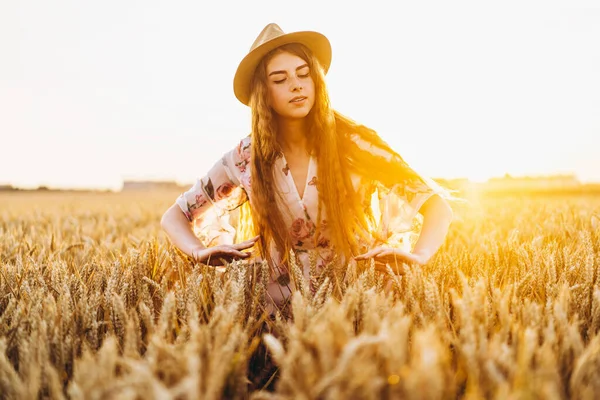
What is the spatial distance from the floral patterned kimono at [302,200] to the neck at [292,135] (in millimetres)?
142

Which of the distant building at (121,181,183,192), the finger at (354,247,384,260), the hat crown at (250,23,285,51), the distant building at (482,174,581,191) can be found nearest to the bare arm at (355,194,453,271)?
the finger at (354,247,384,260)

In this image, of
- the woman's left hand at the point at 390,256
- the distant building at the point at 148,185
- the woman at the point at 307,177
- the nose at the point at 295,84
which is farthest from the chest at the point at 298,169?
the distant building at the point at 148,185

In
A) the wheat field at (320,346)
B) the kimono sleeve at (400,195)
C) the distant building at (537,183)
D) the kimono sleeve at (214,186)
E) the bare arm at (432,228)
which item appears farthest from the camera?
the distant building at (537,183)

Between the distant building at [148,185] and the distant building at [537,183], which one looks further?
the distant building at [148,185]

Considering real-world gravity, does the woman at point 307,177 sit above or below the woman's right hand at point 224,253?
above

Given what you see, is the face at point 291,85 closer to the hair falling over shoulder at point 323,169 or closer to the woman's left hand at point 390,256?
the hair falling over shoulder at point 323,169

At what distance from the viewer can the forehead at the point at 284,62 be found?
222 centimetres

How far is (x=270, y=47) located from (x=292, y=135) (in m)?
0.47

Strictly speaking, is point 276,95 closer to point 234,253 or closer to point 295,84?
point 295,84

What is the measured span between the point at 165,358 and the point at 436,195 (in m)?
1.64

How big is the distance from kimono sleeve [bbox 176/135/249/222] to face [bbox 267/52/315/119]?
0.42 meters

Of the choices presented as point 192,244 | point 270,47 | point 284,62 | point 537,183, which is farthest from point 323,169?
point 537,183

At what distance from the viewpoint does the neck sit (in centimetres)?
243

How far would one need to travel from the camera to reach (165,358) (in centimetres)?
86
